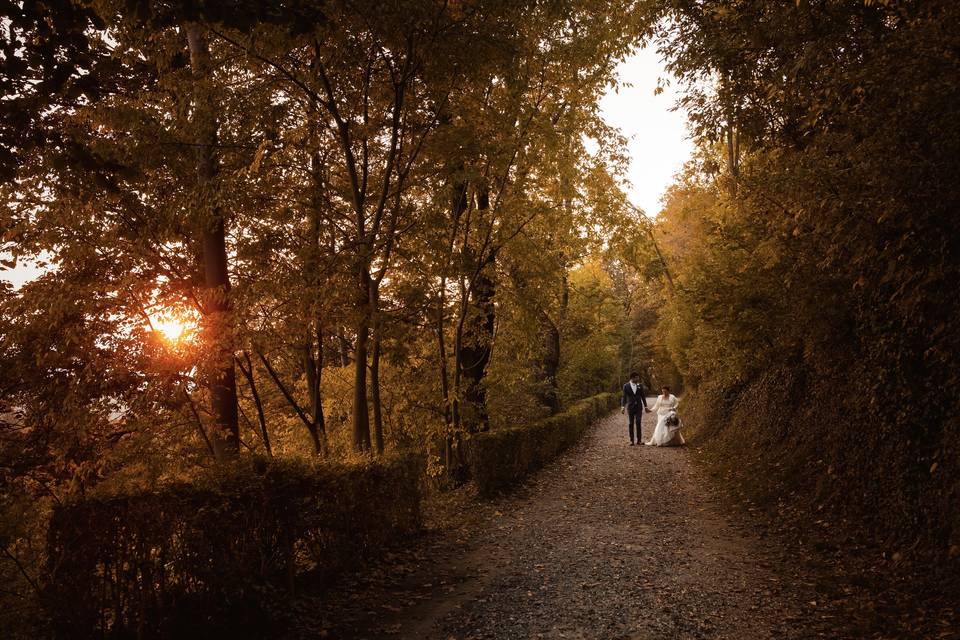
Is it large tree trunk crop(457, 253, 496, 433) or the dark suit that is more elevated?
large tree trunk crop(457, 253, 496, 433)

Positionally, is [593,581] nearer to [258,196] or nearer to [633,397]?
[258,196]

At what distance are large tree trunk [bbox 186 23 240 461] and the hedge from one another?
1.76m

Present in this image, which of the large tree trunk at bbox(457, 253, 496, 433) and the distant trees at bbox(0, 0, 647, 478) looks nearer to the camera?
the distant trees at bbox(0, 0, 647, 478)

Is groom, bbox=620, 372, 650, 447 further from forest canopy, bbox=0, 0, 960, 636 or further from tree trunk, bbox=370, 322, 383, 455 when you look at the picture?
tree trunk, bbox=370, 322, 383, 455

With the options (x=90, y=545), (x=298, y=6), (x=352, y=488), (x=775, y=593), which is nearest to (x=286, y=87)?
(x=298, y=6)

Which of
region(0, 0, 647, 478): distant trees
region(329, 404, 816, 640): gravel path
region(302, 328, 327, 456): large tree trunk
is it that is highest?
region(0, 0, 647, 478): distant trees

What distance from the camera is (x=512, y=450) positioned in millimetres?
12273

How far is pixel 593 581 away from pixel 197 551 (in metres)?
3.92

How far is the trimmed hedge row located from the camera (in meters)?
11.1

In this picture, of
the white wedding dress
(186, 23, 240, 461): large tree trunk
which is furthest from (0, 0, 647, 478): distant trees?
the white wedding dress

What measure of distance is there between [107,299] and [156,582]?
4510 millimetres

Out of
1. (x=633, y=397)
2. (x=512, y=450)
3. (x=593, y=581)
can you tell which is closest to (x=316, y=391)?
(x=512, y=450)

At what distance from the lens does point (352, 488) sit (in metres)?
6.47

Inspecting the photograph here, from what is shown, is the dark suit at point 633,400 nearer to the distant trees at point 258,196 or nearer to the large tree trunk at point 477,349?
the large tree trunk at point 477,349
